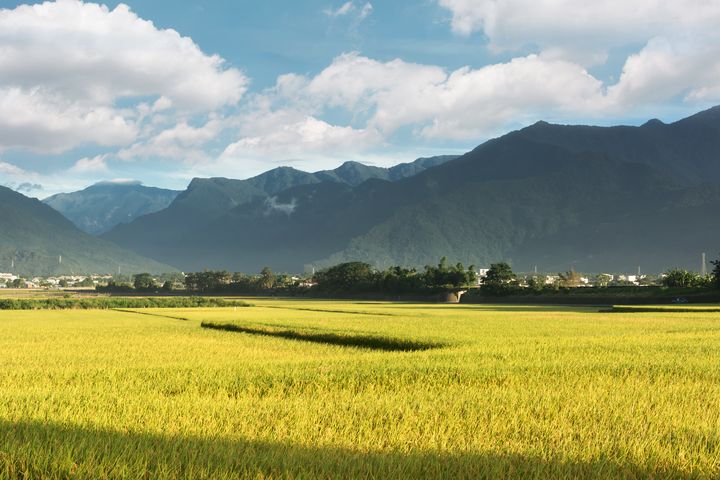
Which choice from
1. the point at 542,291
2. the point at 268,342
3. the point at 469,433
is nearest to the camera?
the point at 469,433

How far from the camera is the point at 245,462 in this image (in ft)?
19.7

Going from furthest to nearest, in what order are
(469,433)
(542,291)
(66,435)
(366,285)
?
(366,285) < (542,291) < (469,433) < (66,435)

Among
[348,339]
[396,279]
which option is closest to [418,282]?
[396,279]

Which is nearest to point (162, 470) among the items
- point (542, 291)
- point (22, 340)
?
point (22, 340)

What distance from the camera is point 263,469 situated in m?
5.85

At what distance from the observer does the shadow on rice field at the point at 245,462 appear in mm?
5645

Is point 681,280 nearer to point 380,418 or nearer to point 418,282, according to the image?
point 418,282

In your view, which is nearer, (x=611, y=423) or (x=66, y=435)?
(x=66, y=435)

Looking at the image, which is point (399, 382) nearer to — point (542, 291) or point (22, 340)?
point (22, 340)

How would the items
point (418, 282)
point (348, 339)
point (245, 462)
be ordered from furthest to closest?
point (418, 282) < point (348, 339) < point (245, 462)

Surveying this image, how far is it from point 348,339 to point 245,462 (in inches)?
878

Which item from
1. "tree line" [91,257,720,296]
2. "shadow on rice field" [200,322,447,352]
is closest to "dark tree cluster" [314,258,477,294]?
"tree line" [91,257,720,296]

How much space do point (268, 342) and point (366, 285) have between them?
127 metres

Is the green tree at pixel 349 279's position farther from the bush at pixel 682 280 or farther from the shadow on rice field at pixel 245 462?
the shadow on rice field at pixel 245 462
